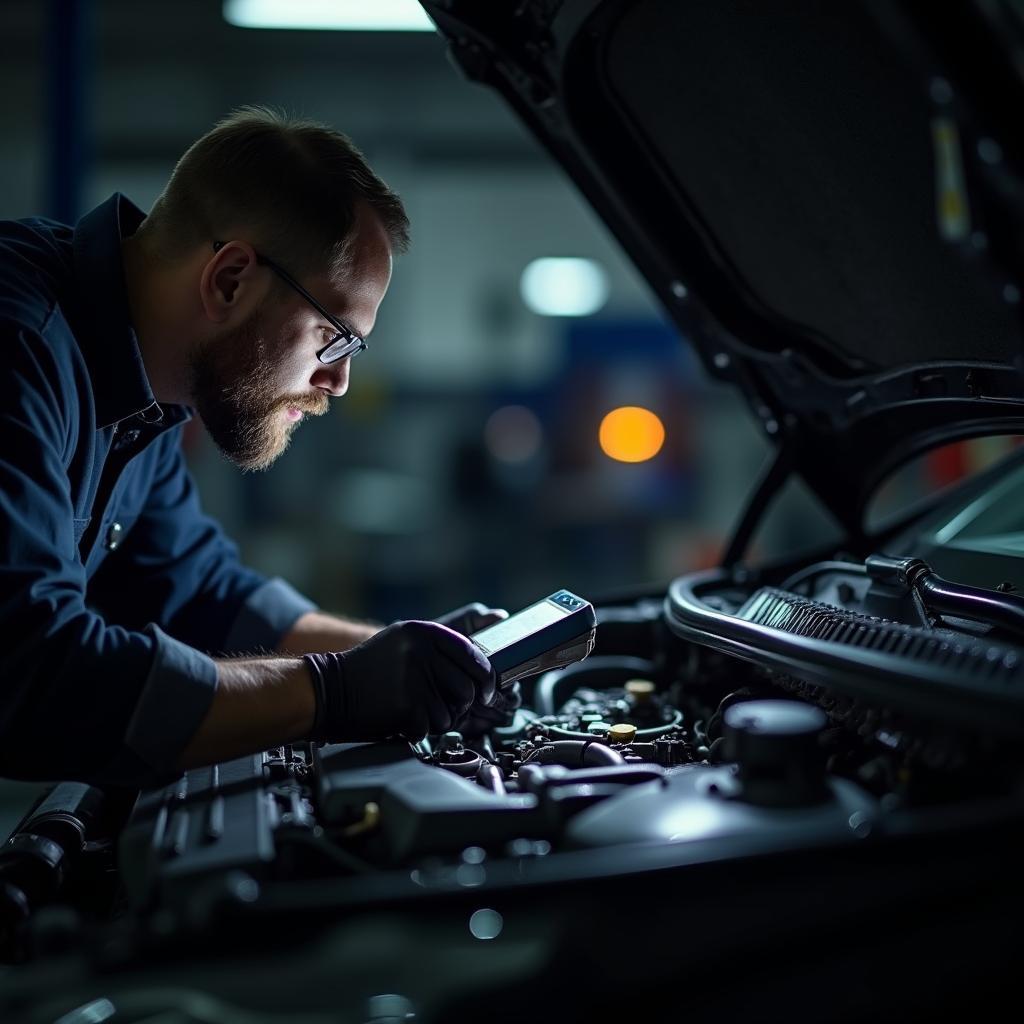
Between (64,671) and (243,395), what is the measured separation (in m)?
0.64

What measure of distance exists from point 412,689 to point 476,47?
1.02 meters

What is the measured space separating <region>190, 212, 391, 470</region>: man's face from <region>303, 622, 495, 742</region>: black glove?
52cm

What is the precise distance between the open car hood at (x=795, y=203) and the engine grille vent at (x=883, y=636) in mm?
347

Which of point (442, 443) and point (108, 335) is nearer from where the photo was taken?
point (108, 335)

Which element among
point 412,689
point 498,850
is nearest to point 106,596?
point 412,689

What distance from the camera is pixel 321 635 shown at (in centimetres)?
186

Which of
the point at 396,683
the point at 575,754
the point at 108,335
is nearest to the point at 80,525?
the point at 108,335

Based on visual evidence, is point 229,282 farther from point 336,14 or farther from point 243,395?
point 336,14

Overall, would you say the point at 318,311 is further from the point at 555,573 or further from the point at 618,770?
the point at 555,573

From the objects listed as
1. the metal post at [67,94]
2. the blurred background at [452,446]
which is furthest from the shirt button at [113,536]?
the blurred background at [452,446]

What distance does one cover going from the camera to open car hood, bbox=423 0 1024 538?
122 centimetres

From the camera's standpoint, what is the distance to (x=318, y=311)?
5.02 ft

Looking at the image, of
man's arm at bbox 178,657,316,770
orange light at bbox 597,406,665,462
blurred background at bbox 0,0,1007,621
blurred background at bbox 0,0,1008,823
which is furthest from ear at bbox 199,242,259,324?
orange light at bbox 597,406,665,462

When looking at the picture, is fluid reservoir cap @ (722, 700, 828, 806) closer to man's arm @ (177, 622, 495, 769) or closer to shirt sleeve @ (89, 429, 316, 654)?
man's arm @ (177, 622, 495, 769)
